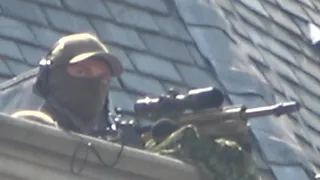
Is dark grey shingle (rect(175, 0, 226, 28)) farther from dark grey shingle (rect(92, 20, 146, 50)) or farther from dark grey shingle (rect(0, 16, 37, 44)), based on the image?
dark grey shingle (rect(0, 16, 37, 44))

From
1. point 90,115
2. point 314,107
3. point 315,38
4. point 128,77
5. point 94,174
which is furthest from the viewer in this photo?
point 315,38

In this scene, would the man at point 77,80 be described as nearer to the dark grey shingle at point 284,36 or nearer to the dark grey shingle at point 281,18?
the dark grey shingle at point 284,36

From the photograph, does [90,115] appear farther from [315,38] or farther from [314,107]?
[315,38]

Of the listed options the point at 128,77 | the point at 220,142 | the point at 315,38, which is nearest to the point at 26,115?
the point at 220,142

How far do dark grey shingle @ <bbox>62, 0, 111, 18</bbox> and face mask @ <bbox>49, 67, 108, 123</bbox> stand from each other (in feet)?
9.68

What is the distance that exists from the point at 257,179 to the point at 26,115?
39.4 inches

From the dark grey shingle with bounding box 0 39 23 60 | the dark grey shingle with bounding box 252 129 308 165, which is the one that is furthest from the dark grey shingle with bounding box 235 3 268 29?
the dark grey shingle with bounding box 0 39 23 60

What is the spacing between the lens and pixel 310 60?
12117 millimetres

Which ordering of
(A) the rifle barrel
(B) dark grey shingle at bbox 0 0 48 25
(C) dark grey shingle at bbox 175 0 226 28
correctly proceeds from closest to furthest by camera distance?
1. (A) the rifle barrel
2. (B) dark grey shingle at bbox 0 0 48 25
3. (C) dark grey shingle at bbox 175 0 226 28

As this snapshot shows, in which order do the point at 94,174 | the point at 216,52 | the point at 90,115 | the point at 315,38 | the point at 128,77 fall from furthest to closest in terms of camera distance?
the point at 315,38
the point at 216,52
the point at 128,77
the point at 90,115
the point at 94,174

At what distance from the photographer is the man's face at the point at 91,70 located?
287 inches

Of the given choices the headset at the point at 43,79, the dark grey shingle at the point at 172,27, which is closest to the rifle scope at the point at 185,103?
the headset at the point at 43,79

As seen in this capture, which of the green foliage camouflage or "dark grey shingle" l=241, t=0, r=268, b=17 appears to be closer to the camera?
the green foliage camouflage

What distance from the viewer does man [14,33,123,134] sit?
23.8ft
